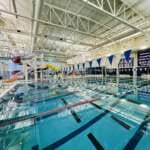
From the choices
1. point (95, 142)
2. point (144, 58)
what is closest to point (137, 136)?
point (95, 142)

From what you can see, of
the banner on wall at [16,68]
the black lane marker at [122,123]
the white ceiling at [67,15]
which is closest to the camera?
the black lane marker at [122,123]

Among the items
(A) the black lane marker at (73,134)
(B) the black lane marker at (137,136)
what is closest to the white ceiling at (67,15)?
(A) the black lane marker at (73,134)

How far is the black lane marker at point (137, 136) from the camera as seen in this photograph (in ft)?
5.63

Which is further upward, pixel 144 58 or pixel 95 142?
pixel 144 58

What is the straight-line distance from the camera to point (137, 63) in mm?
9867

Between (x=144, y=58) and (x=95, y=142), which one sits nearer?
(x=95, y=142)

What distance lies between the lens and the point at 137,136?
1955 millimetres

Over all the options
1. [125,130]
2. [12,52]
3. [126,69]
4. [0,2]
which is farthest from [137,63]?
[12,52]

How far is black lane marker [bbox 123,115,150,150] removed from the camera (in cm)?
172

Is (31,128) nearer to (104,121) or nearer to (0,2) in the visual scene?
(104,121)

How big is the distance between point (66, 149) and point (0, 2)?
5151 millimetres

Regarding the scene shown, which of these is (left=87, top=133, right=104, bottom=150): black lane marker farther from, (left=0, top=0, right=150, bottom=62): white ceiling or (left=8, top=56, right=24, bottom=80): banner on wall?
(left=8, top=56, right=24, bottom=80): banner on wall

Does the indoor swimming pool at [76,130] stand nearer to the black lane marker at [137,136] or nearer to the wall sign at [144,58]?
the black lane marker at [137,136]

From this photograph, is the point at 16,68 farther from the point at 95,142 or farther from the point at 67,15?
the point at 95,142
